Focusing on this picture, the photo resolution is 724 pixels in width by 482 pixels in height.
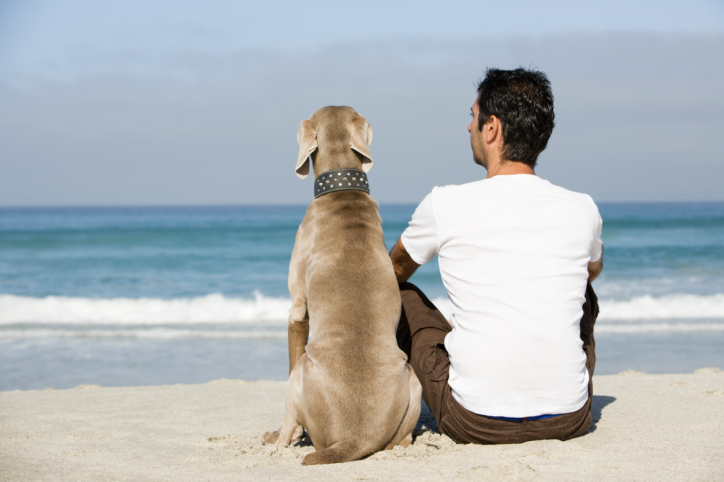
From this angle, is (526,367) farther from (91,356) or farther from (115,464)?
(91,356)

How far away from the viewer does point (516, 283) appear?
2533 millimetres

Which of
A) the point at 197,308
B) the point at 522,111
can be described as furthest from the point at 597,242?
the point at 197,308

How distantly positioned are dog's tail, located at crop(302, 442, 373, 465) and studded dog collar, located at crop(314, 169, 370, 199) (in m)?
1.44

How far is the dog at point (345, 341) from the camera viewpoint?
270 centimetres

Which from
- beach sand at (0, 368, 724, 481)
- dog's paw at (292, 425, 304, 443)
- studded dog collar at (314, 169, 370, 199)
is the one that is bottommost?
beach sand at (0, 368, 724, 481)

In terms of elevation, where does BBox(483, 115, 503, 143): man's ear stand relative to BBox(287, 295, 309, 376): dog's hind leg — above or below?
above

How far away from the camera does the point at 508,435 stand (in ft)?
9.33

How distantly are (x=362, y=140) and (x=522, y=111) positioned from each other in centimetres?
115

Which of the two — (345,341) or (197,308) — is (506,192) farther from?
(197,308)

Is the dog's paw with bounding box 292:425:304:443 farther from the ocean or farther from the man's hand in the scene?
the ocean

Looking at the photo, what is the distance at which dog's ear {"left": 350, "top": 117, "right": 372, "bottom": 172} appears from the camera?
3.55m

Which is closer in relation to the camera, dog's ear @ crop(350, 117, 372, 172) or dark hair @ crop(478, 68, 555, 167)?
dark hair @ crop(478, 68, 555, 167)

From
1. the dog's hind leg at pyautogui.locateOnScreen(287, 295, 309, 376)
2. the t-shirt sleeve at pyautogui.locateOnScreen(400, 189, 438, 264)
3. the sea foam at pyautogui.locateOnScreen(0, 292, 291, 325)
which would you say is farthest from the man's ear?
the sea foam at pyautogui.locateOnScreen(0, 292, 291, 325)

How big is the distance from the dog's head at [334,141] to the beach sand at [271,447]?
164 cm
